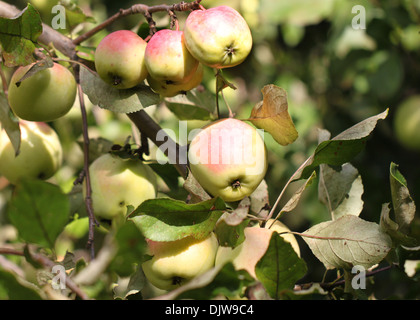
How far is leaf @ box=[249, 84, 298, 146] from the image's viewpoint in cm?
70

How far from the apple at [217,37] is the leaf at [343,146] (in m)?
0.18

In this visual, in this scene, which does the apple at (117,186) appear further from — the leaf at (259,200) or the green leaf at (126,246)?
the green leaf at (126,246)

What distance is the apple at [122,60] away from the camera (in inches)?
29.0

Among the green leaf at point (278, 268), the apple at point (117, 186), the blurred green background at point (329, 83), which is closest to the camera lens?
the green leaf at point (278, 268)

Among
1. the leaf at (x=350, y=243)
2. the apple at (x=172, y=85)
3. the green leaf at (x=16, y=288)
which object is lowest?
the leaf at (x=350, y=243)

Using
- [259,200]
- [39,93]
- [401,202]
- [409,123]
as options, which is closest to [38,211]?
[39,93]

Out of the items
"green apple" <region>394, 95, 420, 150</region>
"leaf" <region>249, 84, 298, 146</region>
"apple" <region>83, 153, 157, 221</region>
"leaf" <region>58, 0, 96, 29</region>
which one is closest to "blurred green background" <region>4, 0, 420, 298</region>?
"green apple" <region>394, 95, 420, 150</region>

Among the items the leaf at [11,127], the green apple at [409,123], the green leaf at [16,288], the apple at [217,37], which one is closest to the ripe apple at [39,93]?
the leaf at [11,127]

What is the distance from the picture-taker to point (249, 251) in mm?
681

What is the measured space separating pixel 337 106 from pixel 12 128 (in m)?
1.69

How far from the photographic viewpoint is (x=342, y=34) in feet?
6.23

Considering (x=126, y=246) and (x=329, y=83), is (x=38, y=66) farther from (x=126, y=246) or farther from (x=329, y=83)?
(x=329, y=83)
